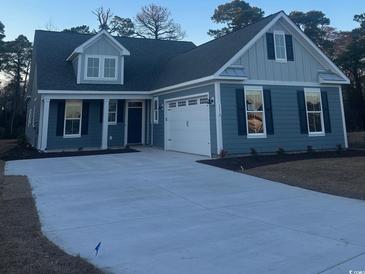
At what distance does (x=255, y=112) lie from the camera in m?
13.5

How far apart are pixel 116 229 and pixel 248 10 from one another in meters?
33.5

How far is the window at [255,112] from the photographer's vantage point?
13.3 metres

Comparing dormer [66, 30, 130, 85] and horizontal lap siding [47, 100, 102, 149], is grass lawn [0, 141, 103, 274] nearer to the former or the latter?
horizontal lap siding [47, 100, 102, 149]

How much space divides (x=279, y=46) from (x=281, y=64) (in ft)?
2.51

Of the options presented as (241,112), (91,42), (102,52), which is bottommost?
(241,112)

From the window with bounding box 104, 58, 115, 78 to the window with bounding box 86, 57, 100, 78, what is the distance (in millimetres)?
414

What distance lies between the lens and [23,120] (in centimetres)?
3036

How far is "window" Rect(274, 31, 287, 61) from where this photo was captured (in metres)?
14.2

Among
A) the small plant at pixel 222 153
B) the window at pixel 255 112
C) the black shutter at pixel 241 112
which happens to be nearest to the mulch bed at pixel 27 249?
the small plant at pixel 222 153

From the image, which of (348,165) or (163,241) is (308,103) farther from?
(163,241)

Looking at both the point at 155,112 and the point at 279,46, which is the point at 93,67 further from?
the point at 279,46

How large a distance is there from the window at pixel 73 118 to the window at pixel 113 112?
62.1 inches

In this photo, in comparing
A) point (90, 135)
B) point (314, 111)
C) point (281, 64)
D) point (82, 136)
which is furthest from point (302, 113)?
point (82, 136)

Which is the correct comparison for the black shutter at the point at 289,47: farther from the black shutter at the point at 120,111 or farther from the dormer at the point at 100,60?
the black shutter at the point at 120,111
